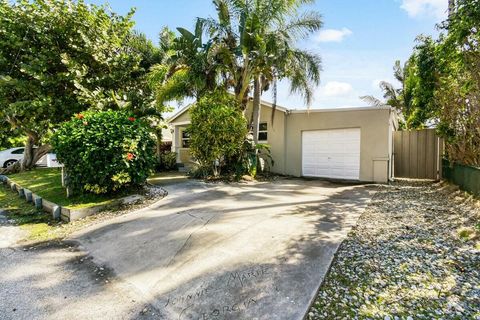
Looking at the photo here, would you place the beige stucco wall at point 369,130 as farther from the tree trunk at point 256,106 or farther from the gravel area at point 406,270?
the gravel area at point 406,270

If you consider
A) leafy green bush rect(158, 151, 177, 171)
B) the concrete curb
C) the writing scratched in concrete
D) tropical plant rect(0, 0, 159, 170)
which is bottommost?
the writing scratched in concrete

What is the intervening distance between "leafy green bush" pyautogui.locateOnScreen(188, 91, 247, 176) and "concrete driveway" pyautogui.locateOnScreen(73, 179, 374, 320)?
2797mm

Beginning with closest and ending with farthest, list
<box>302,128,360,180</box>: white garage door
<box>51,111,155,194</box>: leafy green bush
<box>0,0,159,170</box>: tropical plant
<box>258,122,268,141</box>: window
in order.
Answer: <box>51,111,155,194</box>: leafy green bush
<box>0,0,159,170</box>: tropical plant
<box>302,128,360,180</box>: white garage door
<box>258,122,268,141</box>: window

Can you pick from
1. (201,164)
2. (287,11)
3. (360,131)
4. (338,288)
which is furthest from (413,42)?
(338,288)

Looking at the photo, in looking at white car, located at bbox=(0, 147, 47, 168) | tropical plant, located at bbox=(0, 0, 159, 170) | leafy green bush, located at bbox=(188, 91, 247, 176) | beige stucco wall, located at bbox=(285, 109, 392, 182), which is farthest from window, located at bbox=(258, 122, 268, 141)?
white car, located at bbox=(0, 147, 47, 168)

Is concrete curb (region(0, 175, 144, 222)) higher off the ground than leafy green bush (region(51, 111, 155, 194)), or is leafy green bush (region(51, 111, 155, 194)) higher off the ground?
leafy green bush (region(51, 111, 155, 194))

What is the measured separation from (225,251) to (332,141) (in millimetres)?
8918

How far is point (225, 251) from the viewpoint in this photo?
156 inches

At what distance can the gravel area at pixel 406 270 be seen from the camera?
8.82 ft

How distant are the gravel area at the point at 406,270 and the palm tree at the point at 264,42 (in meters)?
6.73

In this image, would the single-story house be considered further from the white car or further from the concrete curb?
the white car

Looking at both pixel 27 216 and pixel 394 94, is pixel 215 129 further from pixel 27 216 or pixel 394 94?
pixel 394 94

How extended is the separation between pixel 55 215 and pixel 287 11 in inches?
410

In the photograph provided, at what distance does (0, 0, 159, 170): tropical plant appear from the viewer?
9375 mm
